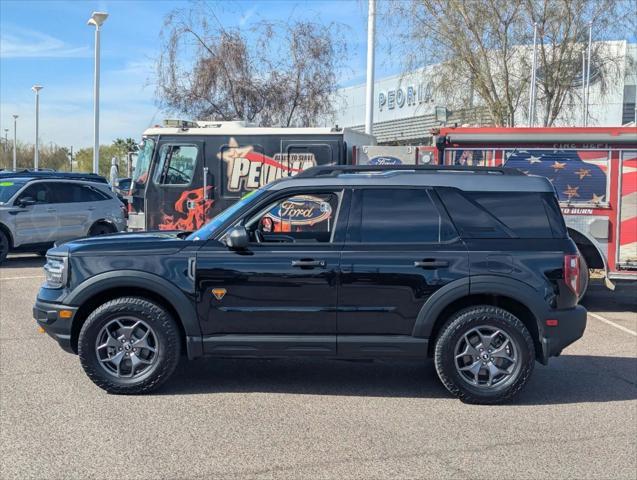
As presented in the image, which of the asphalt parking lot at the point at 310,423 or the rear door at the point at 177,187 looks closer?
the asphalt parking lot at the point at 310,423

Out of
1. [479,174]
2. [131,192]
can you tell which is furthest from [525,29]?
[479,174]

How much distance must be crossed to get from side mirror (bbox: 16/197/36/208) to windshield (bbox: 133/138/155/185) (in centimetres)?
422

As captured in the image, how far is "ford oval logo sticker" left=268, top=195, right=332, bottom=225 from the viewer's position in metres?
7.11

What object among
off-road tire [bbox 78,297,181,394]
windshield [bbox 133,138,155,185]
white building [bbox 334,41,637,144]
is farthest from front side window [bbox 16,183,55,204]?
off-road tire [bbox 78,297,181,394]

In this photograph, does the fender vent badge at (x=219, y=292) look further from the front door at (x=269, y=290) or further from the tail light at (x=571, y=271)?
the tail light at (x=571, y=271)

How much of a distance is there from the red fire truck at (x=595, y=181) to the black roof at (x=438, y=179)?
12.8 ft

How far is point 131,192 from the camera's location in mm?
11727

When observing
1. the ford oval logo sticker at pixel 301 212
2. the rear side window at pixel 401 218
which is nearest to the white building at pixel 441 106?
the ford oval logo sticker at pixel 301 212

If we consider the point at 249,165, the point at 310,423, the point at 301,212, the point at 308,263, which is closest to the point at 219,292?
the point at 308,263

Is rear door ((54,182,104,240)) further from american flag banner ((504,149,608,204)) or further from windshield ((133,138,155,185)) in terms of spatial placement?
american flag banner ((504,149,608,204))

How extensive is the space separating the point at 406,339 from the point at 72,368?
3.13 metres

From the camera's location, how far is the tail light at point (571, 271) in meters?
5.80

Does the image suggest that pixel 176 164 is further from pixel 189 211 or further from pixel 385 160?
pixel 385 160

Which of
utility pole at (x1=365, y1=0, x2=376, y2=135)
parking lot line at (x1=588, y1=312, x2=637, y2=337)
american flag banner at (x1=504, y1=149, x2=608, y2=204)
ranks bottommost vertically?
parking lot line at (x1=588, y1=312, x2=637, y2=337)
